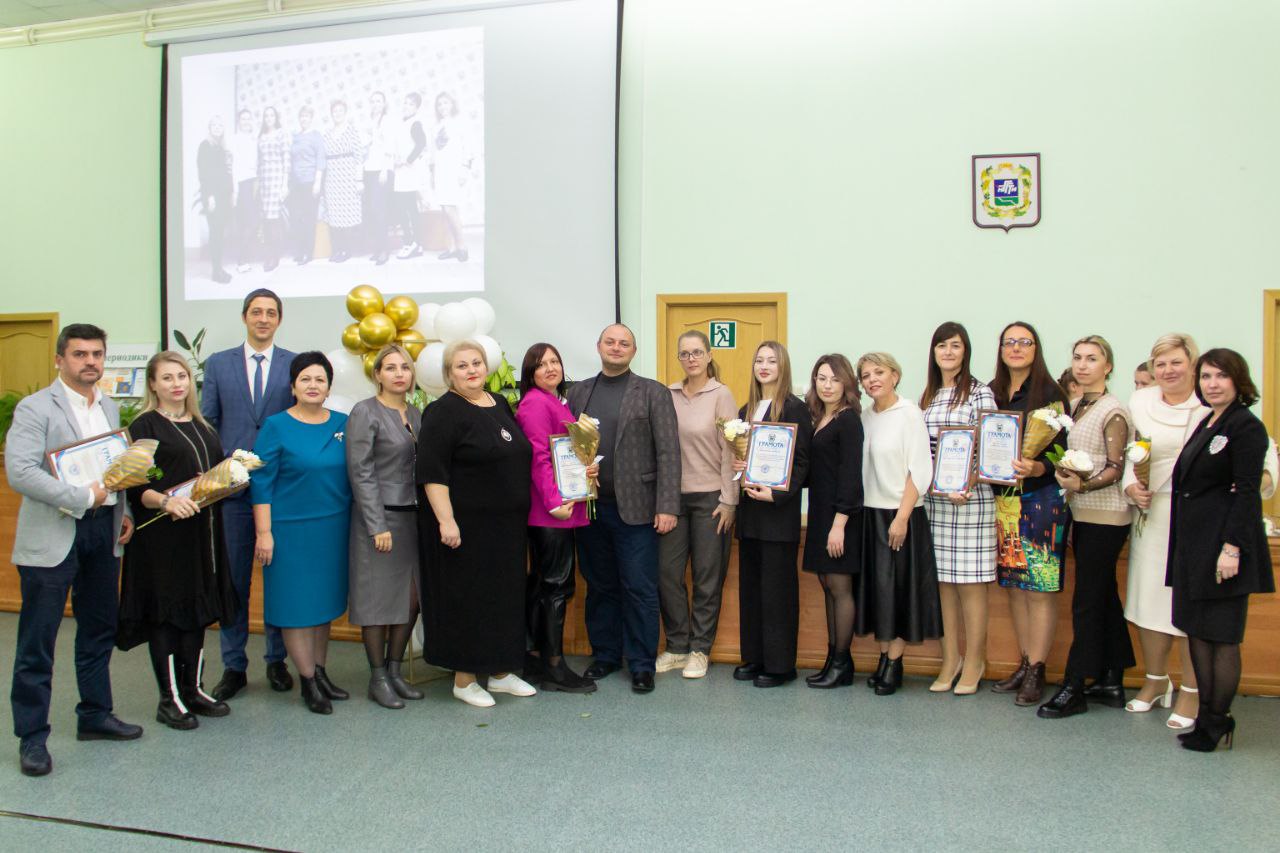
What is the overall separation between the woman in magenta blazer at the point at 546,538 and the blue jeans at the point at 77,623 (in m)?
1.56

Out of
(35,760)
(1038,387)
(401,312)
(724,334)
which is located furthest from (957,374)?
(35,760)

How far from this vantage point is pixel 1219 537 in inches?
122

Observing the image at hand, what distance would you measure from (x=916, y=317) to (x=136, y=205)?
18.4 feet

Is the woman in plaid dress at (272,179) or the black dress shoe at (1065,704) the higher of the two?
the woman in plaid dress at (272,179)

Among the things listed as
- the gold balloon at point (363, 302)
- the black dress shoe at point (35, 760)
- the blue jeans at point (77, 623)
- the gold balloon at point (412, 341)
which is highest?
the gold balloon at point (363, 302)

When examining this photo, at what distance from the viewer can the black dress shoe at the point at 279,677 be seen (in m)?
3.97

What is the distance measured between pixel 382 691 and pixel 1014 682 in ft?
8.65

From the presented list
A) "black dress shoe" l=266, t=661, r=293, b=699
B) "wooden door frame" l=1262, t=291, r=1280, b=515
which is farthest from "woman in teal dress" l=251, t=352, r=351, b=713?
"wooden door frame" l=1262, t=291, r=1280, b=515

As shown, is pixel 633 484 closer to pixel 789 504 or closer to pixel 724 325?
pixel 789 504

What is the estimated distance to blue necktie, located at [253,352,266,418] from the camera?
4082mm

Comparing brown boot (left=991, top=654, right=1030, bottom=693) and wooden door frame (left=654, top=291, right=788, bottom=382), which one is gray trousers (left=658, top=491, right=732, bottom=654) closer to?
brown boot (left=991, top=654, right=1030, bottom=693)

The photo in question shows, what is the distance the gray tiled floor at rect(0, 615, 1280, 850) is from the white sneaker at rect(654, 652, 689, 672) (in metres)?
0.29

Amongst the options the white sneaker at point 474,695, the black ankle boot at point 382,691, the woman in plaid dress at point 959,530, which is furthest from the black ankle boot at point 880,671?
the black ankle boot at point 382,691

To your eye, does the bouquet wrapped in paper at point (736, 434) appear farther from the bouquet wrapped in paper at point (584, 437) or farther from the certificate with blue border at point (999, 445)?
the certificate with blue border at point (999, 445)
